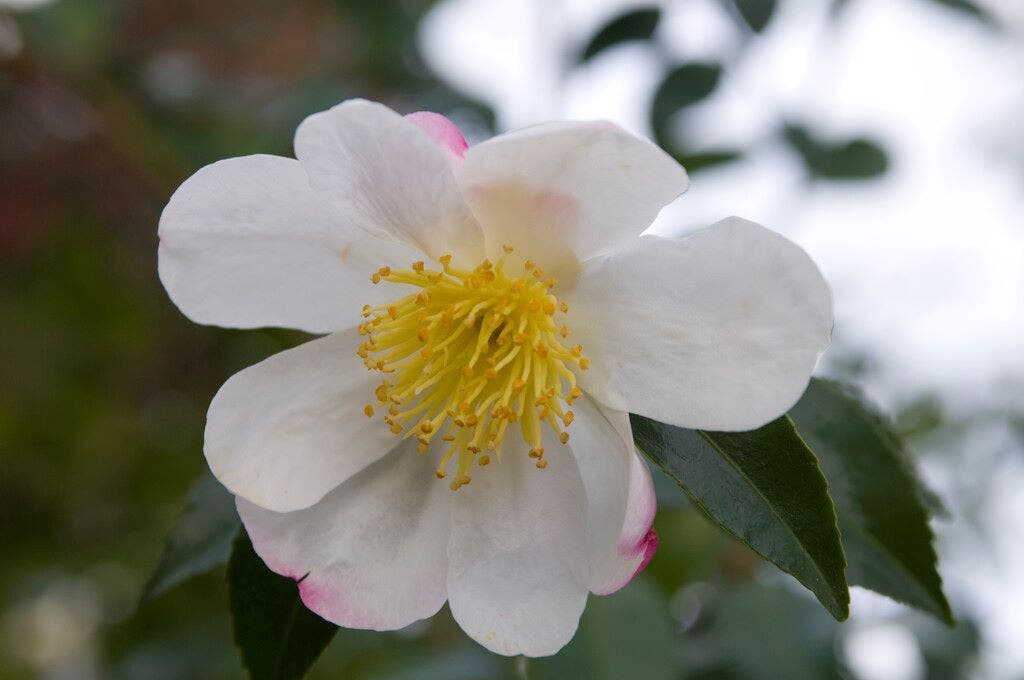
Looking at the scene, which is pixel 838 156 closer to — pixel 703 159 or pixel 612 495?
pixel 703 159

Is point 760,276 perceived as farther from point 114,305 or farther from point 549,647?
point 114,305

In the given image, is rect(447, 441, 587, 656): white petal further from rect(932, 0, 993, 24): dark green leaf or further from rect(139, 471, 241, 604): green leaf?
rect(932, 0, 993, 24): dark green leaf

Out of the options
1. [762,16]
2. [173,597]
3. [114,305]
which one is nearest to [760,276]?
[762,16]

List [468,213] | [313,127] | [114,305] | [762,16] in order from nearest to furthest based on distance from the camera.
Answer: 1. [313,127]
2. [468,213]
3. [762,16]
4. [114,305]

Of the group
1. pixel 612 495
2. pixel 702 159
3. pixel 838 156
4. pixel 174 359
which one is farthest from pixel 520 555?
pixel 174 359

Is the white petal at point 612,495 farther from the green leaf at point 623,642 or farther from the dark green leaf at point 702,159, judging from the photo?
the dark green leaf at point 702,159

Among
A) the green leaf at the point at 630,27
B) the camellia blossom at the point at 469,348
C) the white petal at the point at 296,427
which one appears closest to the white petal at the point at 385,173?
the camellia blossom at the point at 469,348
